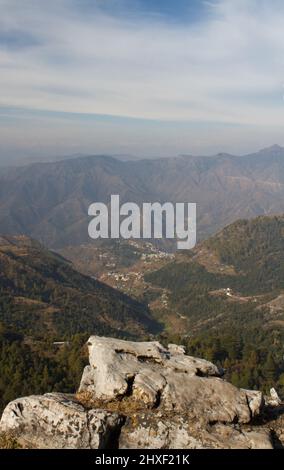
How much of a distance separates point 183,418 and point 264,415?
21.4 ft

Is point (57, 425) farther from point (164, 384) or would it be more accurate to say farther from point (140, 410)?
point (164, 384)

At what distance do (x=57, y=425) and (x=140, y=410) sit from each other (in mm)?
4567

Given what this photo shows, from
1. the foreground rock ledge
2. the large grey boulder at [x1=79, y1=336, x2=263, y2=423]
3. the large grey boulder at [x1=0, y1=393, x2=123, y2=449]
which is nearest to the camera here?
the large grey boulder at [x1=0, y1=393, x2=123, y2=449]

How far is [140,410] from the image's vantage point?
24.5 m

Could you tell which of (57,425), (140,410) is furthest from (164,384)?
(57,425)

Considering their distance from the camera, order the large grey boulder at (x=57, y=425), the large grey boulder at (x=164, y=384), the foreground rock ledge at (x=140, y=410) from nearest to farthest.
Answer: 1. the large grey boulder at (x=57, y=425)
2. the foreground rock ledge at (x=140, y=410)
3. the large grey boulder at (x=164, y=384)

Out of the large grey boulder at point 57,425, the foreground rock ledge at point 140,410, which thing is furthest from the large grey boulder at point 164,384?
the large grey boulder at point 57,425

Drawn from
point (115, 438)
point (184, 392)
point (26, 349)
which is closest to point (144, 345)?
point (184, 392)

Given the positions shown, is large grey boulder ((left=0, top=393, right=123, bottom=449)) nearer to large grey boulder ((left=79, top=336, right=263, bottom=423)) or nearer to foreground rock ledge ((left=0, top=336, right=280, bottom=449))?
foreground rock ledge ((left=0, top=336, right=280, bottom=449))

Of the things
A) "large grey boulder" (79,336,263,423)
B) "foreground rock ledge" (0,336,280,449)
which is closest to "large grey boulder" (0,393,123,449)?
"foreground rock ledge" (0,336,280,449)

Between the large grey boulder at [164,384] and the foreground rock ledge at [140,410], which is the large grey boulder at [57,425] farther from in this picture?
the large grey boulder at [164,384]

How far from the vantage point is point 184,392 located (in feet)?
82.7

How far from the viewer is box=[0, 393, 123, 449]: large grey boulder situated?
22188 mm

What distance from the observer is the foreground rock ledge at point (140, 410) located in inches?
890
